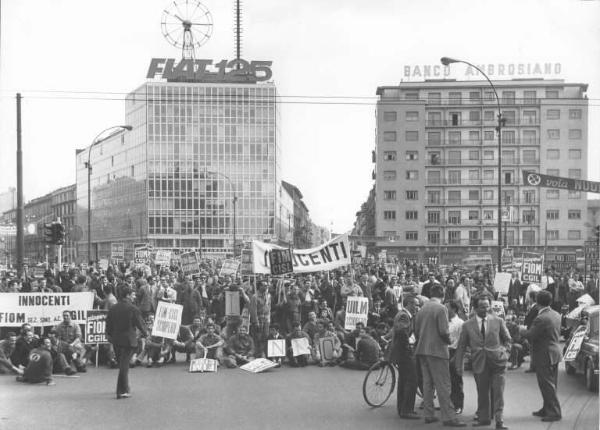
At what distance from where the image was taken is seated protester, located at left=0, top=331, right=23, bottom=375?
44.1 feet

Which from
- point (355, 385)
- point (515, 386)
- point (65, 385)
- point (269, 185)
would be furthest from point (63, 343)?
point (269, 185)

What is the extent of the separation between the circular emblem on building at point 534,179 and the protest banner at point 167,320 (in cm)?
938

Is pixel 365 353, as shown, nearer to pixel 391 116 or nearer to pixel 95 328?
pixel 95 328

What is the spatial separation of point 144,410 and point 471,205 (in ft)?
269

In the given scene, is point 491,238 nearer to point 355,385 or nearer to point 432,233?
point 432,233

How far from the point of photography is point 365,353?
1429cm

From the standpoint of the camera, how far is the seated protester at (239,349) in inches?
577

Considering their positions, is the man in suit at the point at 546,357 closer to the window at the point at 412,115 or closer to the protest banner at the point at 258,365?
the protest banner at the point at 258,365

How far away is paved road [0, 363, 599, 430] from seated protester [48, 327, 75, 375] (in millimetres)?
449

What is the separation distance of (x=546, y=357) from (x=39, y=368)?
8.81 m

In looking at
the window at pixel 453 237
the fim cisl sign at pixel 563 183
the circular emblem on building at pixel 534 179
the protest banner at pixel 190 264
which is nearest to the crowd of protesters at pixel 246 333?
the fim cisl sign at pixel 563 183

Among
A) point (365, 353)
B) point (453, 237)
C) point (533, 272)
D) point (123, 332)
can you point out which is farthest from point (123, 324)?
point (453, 237)

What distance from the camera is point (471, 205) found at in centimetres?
8812

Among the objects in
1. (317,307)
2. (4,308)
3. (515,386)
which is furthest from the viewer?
(317,307)
